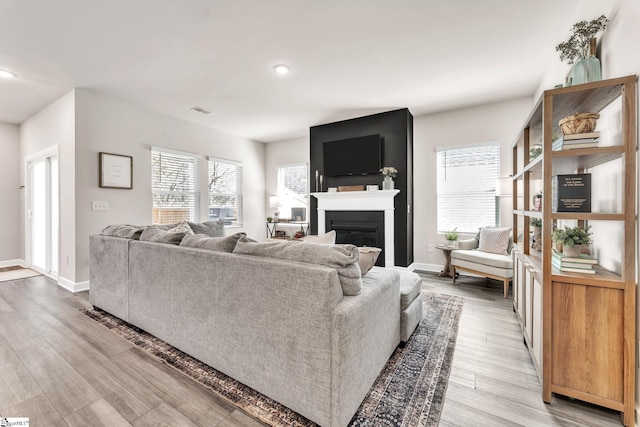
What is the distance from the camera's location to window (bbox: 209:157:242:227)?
5688mm

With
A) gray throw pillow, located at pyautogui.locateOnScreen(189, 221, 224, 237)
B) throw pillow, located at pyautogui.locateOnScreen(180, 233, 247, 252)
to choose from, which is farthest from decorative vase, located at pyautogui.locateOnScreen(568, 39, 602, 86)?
gray throw pillow, located at pyautogui.locateOnScreen(189, 221, 224, 237)

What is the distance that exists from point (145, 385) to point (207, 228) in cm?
271

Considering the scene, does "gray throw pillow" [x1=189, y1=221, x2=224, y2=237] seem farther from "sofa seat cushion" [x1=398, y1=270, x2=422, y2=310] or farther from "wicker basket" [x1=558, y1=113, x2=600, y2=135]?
"wicker basket" [x1=558, y1=113, x2=600, y2=135]

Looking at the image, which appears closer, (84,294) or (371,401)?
(371,401)

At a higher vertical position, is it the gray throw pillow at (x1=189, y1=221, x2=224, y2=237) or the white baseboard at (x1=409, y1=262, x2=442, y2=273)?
the gray throw pillow at (x1=189, y1=221, x2=224, y2=237)

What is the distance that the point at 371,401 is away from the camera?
1.59m

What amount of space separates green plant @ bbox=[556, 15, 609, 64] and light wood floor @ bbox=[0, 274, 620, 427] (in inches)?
86.8

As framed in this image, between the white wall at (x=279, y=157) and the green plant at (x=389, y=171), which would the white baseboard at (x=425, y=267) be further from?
the white wall at (x=279, y=157)

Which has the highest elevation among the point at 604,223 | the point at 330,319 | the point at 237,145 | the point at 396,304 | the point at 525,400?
the point at 237,145

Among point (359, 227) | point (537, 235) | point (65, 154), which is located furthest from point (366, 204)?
point (65, 154)

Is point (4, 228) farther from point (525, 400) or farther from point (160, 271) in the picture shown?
point (525, 400)

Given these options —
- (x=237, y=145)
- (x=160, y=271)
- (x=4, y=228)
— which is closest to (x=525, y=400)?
(x=160, y=271)

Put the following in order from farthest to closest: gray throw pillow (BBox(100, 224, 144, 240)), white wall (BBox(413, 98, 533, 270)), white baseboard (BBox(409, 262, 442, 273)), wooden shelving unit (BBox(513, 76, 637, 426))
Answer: white baseboard (BBox(409, 262, 442, 273)) → white wall (BBox(413, 98, 533, 270)) → gray throw pillow (BBox(100, 224, 144, 240)) → wooden shelving unit (BBox(513, 76, 637, 426))

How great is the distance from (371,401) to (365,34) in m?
2.89
